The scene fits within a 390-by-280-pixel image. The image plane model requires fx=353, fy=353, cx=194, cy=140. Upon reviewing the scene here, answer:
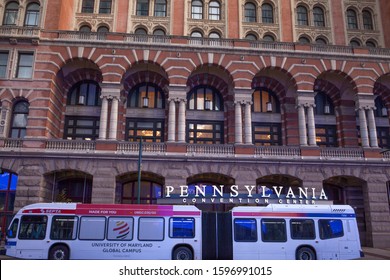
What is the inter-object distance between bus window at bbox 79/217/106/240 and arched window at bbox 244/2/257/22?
85.8 ft

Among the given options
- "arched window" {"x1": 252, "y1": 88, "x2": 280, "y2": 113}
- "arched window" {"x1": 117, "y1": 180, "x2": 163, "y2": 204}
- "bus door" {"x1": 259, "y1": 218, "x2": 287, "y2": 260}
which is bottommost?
"bus door" {"x1": 259, "y1": 218, "x2": 287, "y2": 260}

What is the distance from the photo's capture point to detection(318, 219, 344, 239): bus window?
19250 millimetres

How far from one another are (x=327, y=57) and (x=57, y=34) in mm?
22851

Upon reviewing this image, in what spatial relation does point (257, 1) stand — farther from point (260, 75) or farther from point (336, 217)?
point (336, 217)

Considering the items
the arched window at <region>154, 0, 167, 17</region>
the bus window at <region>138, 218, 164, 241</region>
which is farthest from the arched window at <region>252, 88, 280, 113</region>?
the bus window at <region>138, 218, 164, 241</region>

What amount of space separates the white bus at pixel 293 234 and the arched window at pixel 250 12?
2320 centimetres

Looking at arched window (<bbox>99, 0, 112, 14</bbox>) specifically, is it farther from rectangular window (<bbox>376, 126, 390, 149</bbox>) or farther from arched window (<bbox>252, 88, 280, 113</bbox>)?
rectangular window (<bbox>376, 126, 390, 149</bbox>)

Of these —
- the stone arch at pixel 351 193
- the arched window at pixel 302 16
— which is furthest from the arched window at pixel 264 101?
the arched window at pixel 302 16

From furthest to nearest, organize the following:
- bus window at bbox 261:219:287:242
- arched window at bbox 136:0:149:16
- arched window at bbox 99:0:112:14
Answer: arched window at bbox 136:0:149:16, arched window at bbox 99:0:112:14, bus window at bbox 261:219:287:242

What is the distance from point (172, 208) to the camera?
19.0 m

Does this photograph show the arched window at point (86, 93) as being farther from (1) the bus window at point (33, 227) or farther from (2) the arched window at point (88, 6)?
(1) the bus window at point (33, 227)

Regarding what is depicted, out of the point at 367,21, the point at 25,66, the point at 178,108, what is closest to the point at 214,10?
the point at 178,108

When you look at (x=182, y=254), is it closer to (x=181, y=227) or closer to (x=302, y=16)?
(x=181, y=227)

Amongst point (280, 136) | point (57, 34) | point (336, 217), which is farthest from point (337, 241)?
point (57, 34)
